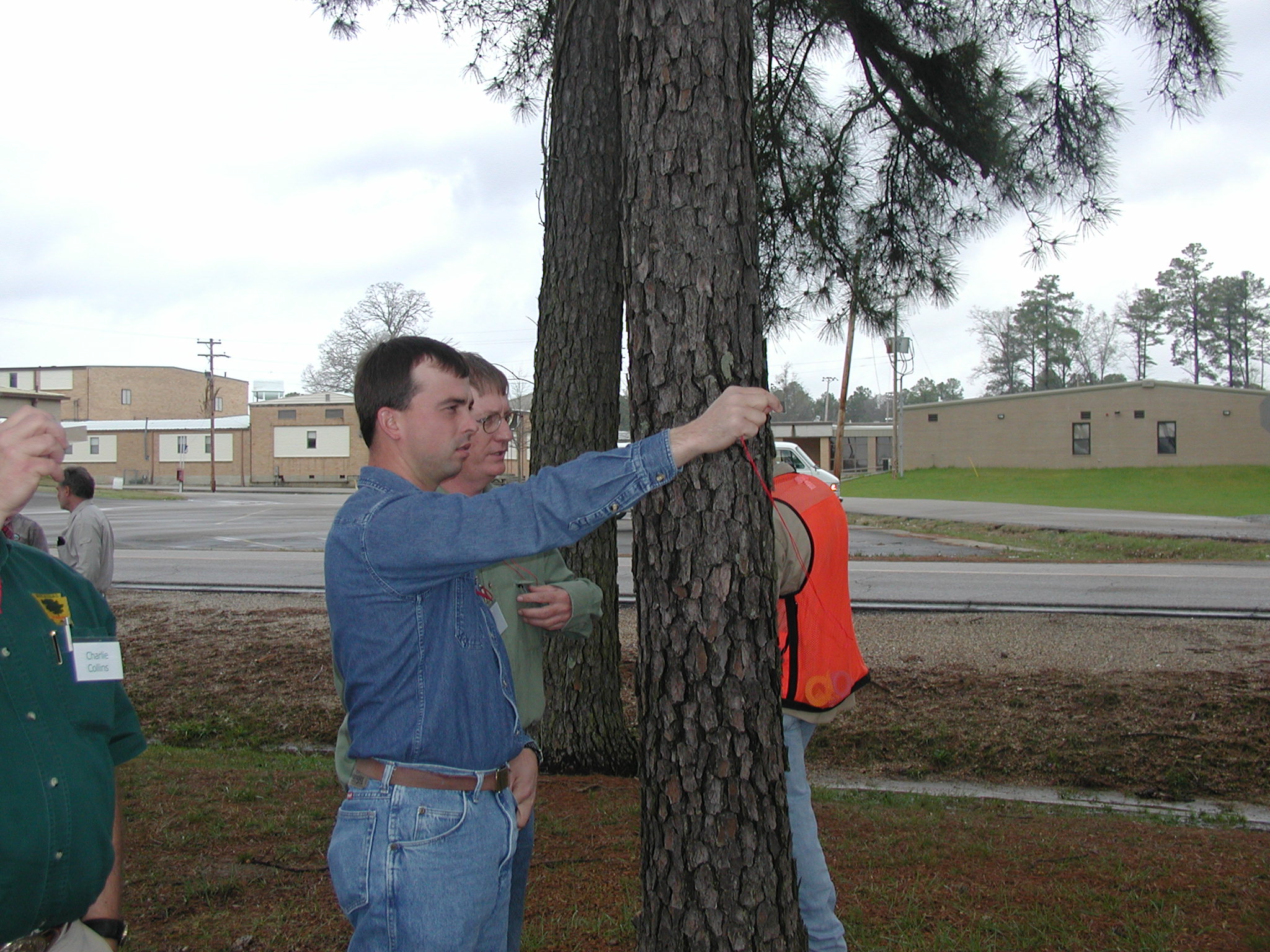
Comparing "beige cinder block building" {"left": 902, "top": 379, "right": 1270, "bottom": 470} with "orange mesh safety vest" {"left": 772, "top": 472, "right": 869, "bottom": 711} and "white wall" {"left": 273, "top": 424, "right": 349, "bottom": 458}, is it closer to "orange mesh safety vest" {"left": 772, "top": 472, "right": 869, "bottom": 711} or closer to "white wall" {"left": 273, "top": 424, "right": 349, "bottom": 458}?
"white wall" {"left": 273, "top": 424, "right": 349, "bottom": 458}

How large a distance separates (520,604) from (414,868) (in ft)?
2.55

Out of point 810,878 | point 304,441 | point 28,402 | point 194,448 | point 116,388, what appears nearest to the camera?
point 810,878

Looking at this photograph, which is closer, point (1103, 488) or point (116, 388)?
point (1103, 488)

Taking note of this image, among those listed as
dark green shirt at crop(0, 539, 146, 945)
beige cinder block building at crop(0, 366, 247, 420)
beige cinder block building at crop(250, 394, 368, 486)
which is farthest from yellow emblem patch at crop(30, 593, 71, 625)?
beige cinder block building at crop(0, 366, 247, 420)

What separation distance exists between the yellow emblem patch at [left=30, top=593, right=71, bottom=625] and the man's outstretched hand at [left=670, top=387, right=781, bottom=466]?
1.25 metres

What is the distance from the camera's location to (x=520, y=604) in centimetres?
259

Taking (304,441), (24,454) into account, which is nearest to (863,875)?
(24,454)

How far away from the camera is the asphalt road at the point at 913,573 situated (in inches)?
454

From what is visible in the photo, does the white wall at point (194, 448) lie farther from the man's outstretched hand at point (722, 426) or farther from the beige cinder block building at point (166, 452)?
the man's outstretched hand at point (722, 426)

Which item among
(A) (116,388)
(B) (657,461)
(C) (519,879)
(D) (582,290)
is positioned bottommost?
(C) (519,879)

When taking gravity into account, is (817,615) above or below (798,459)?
below

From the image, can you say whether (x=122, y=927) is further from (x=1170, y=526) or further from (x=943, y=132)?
(x=1170, y=526)

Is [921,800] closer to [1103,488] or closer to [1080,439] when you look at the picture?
[1103,488]

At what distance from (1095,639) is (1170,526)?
15.1 meters
